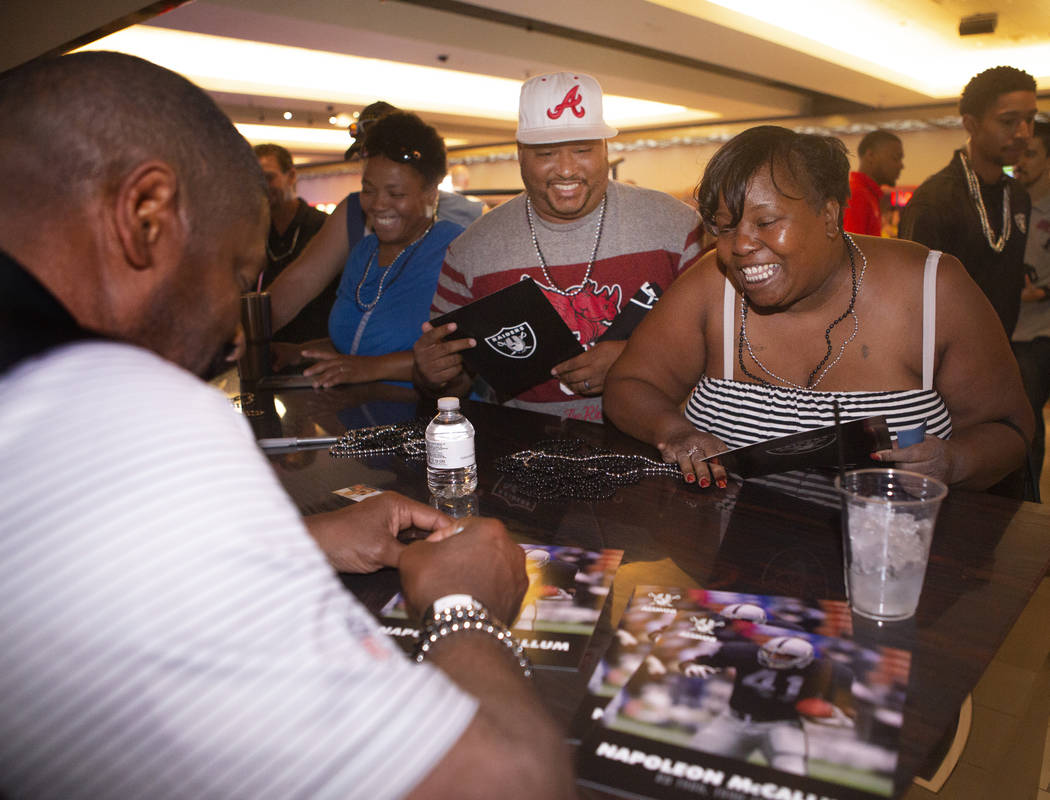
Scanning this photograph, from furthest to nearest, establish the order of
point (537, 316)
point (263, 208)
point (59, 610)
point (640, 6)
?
point (640, 6), point (537, 316), point (263, 208), point (59, 610)

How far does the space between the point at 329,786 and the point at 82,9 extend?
3516mm

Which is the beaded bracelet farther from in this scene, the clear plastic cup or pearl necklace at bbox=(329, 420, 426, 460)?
pearl necklace at bbox=(329, 420, 426, 460)

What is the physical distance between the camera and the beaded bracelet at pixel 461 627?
2.64ft

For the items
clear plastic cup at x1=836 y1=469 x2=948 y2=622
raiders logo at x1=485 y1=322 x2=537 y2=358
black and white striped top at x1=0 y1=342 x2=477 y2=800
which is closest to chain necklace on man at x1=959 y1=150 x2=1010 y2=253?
raiders logo at x1=485 y1=322 x2=537 y2=358

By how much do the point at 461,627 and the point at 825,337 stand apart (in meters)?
1.36

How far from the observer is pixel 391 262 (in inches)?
118

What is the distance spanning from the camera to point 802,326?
1882 mm

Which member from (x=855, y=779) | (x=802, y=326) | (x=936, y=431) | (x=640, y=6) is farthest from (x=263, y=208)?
(x=640, y=6)

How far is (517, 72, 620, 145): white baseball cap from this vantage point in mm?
2340

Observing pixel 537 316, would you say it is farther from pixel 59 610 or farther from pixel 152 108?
pixel 59 610

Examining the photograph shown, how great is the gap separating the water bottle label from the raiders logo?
68 cm

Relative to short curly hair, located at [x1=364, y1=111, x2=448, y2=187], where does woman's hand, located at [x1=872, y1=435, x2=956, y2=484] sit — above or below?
below

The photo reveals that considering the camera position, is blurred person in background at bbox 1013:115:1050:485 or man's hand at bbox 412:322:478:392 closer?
man's hand at bbox 412:322:478:392

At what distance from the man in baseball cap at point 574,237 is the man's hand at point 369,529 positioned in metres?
1.07
